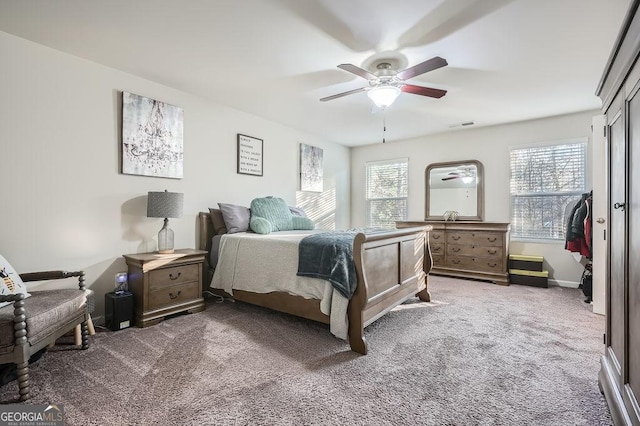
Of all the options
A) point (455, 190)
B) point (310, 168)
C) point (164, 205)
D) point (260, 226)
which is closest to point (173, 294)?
point (164, 205)

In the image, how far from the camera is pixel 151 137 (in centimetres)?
314

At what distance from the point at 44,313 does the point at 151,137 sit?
6.50 ft

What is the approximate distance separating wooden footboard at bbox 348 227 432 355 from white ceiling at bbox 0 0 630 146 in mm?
1571

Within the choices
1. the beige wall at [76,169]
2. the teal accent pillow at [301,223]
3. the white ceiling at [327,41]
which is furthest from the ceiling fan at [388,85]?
the beige wall at [76,169]

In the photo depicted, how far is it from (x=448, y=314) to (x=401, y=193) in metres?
3.15

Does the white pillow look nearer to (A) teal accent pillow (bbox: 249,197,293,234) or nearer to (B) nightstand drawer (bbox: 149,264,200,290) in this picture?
(B) nightstand drawer (bbox: 149,264,200,290)

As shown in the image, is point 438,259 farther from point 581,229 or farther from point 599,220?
point 599,220

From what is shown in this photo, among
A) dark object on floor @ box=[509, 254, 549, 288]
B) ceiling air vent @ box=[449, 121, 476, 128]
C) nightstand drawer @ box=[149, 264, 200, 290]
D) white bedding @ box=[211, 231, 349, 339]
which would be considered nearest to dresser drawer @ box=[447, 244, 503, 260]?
dark object on floor @ box=[509, 254, 549, 288]

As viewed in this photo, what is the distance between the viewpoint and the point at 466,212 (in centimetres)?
508

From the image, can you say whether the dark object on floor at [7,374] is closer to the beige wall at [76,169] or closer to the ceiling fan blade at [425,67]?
the beige wall at [76,169]

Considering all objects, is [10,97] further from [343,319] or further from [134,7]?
[343,319]

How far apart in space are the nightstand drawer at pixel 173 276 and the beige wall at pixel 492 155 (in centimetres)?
394

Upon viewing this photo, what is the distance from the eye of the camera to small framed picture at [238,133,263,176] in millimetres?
4137

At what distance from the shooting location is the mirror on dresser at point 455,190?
4.98 m
